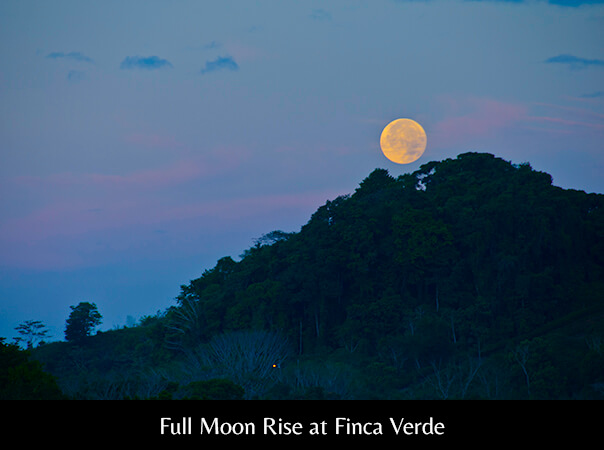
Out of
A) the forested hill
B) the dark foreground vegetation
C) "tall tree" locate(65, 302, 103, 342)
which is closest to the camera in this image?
the dark foreground vegetation

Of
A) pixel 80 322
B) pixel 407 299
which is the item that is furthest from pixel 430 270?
pixel 80 322

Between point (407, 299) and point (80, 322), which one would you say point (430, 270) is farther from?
point (80, 322)

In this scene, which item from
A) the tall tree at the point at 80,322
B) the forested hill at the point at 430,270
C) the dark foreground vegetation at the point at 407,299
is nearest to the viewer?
the dark foreground vegetation at the point at 407,299

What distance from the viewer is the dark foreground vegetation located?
37.2 metres

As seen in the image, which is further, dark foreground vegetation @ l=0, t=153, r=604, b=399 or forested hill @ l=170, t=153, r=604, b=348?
forested hill @ l=170, t=153, r=604, b=348

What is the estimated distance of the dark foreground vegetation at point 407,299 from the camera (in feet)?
122

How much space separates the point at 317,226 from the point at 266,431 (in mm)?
37400

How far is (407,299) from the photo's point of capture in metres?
45.6

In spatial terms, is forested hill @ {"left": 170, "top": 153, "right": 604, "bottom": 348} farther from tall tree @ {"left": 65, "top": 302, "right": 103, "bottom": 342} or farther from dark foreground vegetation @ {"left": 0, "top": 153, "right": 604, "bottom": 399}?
tall tree @ {"left": 65, "top": 302, "right": 103, "bottom": 342}

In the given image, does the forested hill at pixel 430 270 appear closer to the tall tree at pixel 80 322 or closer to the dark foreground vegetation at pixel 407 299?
the dark foreground vegetation at pixel 407 299

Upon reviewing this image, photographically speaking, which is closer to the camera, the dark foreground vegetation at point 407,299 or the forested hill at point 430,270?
the dark foreground vegetation at point 407,299

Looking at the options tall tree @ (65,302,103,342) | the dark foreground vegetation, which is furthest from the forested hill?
tall tree @ (65,302,103,342)

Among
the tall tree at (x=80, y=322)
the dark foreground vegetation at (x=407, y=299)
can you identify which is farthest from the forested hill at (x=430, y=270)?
the tall tree at (x=80, y=322)

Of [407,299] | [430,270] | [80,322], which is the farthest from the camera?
[80,322]
